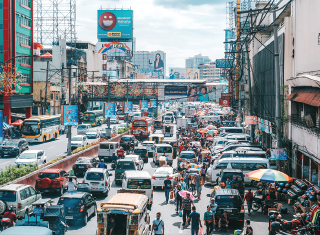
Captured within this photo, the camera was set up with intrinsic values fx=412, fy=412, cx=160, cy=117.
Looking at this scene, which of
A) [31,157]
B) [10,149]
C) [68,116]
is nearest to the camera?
[31,157]

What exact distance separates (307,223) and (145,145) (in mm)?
29048

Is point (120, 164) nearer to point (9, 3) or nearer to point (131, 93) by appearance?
point (9, 3)

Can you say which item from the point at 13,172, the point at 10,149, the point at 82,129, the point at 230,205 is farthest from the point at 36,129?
the point at 230,205

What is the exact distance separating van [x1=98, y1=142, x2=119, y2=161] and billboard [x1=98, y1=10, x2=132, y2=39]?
4167 inches

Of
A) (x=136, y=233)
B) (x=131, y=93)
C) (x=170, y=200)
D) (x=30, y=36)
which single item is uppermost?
(x=30, y=36)

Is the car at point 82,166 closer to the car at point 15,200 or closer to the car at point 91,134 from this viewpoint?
the car at point 15,200

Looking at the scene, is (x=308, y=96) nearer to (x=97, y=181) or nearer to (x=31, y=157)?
(x=97, y=181)

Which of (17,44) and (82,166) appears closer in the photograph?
(82,166)

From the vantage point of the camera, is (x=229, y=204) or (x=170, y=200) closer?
(x=229, y=204)

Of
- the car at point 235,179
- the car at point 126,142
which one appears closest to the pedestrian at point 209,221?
the car at point 235,179

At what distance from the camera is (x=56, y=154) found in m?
41.9

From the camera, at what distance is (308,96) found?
2203cm

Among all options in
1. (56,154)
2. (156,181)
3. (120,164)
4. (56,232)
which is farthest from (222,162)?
(56,154)

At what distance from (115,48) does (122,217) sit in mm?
133071
